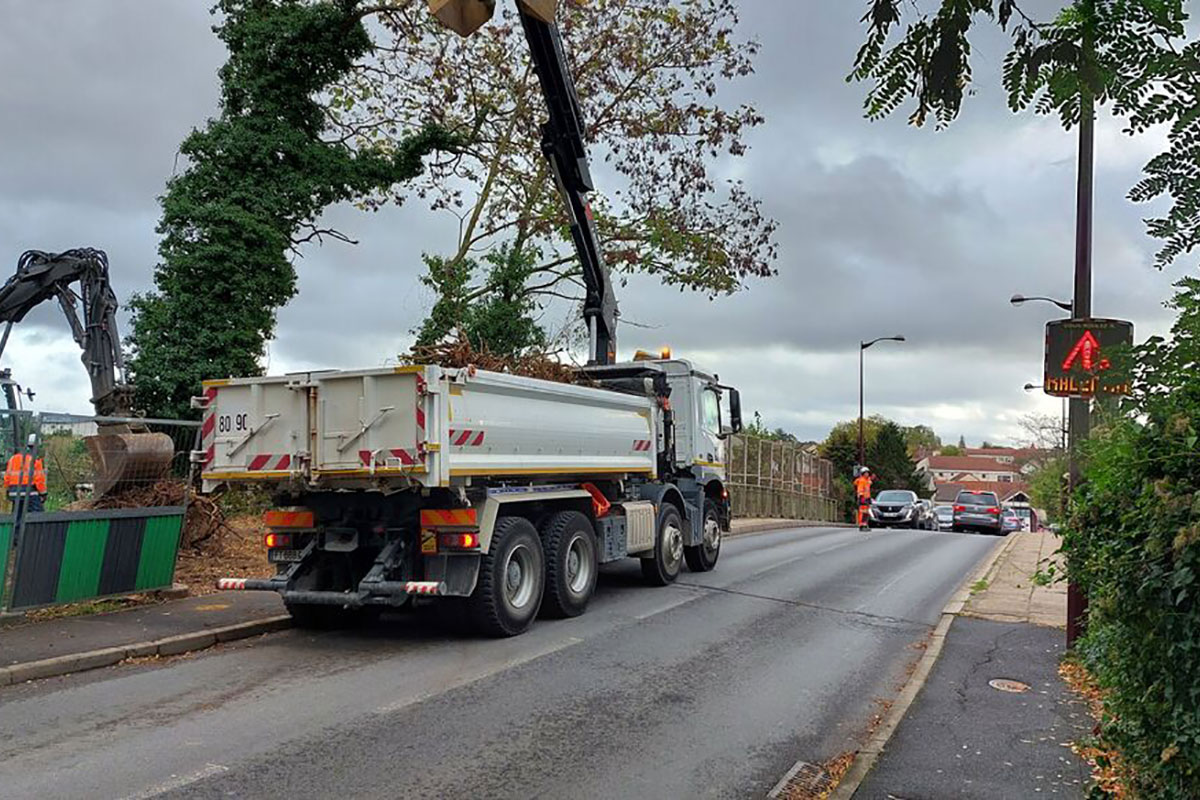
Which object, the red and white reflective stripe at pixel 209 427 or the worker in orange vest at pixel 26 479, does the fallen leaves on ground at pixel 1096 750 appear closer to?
the red and white reflective stripe at pixel 209 427

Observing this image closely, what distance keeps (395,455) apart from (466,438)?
68 centimetres

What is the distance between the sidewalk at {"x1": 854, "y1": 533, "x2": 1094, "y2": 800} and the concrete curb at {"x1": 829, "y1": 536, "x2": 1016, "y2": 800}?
48mm

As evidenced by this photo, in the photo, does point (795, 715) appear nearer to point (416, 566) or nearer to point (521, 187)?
point (416, 566)

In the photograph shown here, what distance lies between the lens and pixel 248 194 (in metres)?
16.1

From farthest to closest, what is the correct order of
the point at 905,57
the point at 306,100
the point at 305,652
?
the point at 306,100, the point at 305,652, the point at 905,57

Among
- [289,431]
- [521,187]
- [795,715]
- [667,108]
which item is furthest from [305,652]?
[667,108]

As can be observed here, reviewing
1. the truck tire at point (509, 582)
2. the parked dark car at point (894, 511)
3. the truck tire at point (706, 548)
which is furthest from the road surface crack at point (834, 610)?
the parked dark car at point (894, 511)

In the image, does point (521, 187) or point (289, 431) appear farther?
point (521, 187)

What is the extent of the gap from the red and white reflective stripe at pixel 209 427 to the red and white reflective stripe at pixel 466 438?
263 centimetres

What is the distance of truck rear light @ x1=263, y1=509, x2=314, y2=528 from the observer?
9594 mm

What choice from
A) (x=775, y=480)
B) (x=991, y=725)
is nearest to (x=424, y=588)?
(x=991, y=725)

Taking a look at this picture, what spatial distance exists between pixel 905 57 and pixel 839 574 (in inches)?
538

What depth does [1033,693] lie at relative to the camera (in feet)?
24.5

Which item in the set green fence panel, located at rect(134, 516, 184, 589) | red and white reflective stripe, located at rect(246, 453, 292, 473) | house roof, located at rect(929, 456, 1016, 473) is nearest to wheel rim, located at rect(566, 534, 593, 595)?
red and white reflective stripe, located at rect(246, 453, 292, 473)
